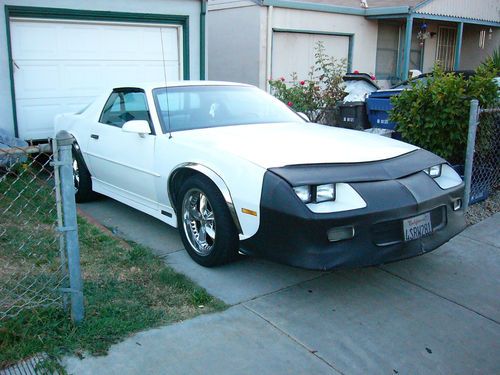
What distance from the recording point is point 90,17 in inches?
347

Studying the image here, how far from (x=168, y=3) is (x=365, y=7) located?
6755 mm

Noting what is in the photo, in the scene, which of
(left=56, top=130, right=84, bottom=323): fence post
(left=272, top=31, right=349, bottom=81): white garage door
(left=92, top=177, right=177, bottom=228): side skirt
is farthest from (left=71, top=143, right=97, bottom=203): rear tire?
(left=272, top=31, right=349, bottom=81): white garage door

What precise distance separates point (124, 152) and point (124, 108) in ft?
2.03

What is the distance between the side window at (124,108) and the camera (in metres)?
5.35

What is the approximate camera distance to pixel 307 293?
4.07m

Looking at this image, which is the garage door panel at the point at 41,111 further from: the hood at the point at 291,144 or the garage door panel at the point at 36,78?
the hood at the point at 291,144

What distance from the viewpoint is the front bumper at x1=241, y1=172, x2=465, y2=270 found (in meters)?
3.57

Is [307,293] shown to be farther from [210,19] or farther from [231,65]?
[210,19]

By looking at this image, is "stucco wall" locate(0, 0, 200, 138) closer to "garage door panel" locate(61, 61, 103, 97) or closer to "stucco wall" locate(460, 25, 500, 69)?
"garage door panel" locate(61, 61, 103, 97)

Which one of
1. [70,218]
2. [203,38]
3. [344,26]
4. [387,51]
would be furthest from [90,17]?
[387,51]

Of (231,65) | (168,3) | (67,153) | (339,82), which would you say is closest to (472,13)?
(231,65)

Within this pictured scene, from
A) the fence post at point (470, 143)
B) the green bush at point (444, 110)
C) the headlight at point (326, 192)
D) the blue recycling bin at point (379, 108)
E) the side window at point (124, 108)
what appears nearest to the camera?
the headlight at point (326, 192)

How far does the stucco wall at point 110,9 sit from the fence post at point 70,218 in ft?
18.8

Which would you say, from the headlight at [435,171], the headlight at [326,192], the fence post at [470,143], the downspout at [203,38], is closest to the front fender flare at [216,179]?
the headlight at [326,192]
